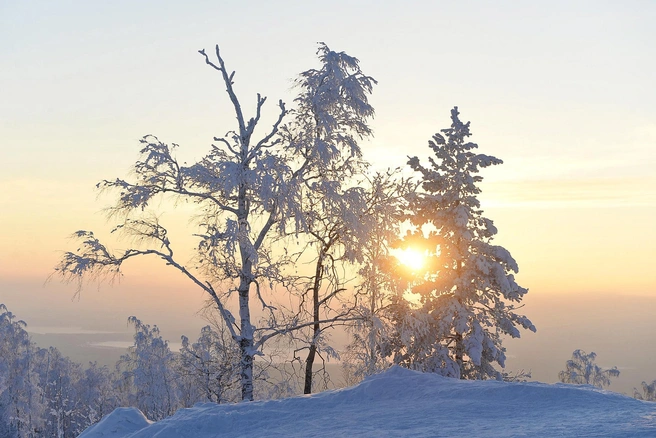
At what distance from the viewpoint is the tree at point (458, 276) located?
70.8ft

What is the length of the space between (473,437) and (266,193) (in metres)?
10.8

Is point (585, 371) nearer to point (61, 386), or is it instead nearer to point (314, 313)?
point (314, 313)

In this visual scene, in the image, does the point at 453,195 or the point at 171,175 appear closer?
the point at 171,175

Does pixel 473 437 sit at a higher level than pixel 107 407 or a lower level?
higher

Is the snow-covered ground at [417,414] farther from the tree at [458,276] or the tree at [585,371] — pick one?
the tree at [585,371]

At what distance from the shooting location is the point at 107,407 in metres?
50.4

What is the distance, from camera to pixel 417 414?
7.20m

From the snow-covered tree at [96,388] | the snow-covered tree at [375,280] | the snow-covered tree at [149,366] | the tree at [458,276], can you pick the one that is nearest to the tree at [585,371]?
the tree at [458,276]

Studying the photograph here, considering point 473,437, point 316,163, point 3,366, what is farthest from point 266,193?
point 3,366

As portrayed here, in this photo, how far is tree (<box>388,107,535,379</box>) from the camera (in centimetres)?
2159

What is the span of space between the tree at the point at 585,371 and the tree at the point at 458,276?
663 inches

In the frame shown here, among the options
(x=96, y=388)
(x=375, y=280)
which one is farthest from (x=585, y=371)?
(x=96, y=388)

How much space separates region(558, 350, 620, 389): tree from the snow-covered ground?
3201 centimetres

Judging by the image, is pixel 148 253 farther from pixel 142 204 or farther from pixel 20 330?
pixel 20 330
